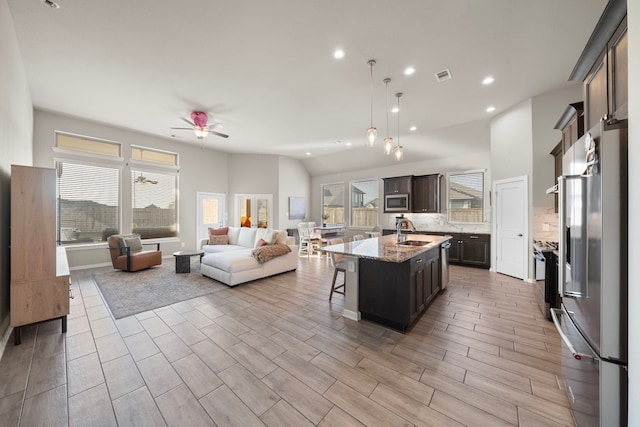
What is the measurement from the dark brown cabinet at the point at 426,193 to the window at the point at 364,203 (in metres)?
1.45

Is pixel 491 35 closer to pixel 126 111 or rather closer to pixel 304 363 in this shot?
pixel 304 363

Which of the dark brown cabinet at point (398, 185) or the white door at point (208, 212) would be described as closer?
the dark brown cabinet at point (398, 185)

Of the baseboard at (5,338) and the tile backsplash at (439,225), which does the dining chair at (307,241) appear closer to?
the tile backsplash at (439,225)

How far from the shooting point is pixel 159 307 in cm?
325

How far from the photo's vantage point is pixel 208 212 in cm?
790

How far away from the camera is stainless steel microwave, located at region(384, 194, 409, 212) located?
6.94m

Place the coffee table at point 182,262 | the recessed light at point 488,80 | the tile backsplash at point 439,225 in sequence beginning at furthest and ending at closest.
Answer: the tile backsplash at point 439,225 < the coffee table at point 182,262 < the recessed light at point 488,80

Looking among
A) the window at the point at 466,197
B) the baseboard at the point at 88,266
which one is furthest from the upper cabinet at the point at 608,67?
the baseboard at the point at 88,266

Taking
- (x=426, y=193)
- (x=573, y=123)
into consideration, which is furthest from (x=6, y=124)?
(x=426, y=193)

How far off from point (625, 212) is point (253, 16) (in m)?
3.23

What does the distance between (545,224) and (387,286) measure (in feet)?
11.8

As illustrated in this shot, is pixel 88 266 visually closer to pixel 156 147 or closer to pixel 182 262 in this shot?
pixel 182 262

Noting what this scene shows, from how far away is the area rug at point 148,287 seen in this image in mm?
3344

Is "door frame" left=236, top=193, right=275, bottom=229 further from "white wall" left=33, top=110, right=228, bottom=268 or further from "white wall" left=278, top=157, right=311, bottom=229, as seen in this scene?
"white wall" left=33, top=110, right=228, bottom=268
